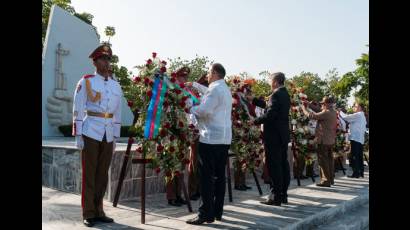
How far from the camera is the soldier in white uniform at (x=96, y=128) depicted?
5.31 metres

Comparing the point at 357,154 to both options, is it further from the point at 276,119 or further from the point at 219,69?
the point at 219,69

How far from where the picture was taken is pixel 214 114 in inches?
214

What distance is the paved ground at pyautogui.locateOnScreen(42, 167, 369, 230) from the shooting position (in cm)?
528

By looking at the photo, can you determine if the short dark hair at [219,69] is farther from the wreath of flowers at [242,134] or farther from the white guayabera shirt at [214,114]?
the wreath of flowers at [242,134]

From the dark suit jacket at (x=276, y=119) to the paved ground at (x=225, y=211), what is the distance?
42.9 inches

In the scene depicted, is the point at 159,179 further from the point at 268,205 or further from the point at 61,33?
the point at 61,33

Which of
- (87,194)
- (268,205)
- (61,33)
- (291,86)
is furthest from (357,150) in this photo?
(61,33)

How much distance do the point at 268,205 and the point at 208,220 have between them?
1880mm

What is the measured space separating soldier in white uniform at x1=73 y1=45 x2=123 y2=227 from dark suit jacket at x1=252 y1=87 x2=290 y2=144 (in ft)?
7.87

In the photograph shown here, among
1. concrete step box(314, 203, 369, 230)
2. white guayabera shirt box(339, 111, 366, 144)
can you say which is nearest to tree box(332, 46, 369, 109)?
white guayabera shirt box(339, 111, 366, 144)

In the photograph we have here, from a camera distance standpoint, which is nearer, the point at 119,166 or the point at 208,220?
the point at 208,220

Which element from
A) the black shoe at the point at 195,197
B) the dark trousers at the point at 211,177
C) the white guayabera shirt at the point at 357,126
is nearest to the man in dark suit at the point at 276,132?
A: the black shoe at the point at 195,197

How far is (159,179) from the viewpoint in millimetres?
7762
